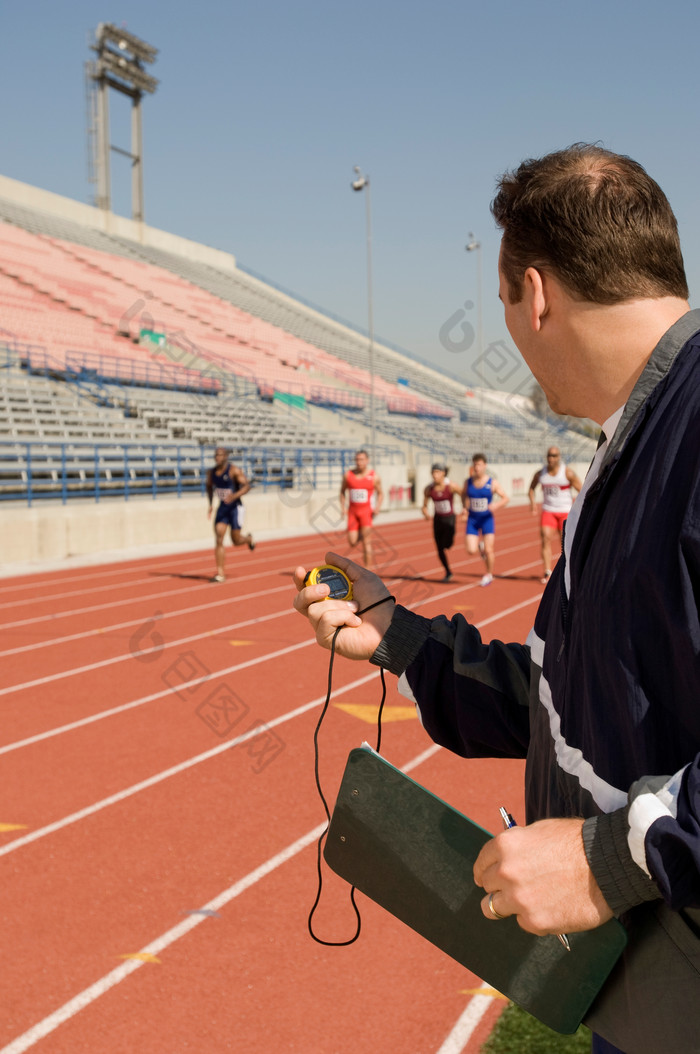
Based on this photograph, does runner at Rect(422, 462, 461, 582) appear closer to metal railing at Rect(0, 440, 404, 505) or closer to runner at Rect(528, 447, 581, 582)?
runner at Rect(528, 447, 581, 582)

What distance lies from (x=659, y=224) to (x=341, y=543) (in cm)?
1718

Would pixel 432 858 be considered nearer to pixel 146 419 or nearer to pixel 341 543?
pixel 341 543

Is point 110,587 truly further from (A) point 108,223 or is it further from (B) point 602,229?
(A) point 108,223

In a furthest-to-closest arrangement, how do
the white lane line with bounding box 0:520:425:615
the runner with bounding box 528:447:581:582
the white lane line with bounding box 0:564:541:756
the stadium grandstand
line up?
the stadium grandstand, the runner with bounding box 528:447:581:582, the white lane line with bounding box 0:520:425:615, the white lane line with bounding box 0:564:541:756

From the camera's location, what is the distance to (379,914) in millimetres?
3760

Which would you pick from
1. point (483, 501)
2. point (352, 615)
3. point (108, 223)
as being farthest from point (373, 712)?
point (108, 223)

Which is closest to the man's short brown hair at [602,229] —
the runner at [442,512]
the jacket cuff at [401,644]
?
the jacket cuff at [401,644]

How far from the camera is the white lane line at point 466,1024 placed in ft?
9.39

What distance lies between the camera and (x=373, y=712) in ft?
21.1

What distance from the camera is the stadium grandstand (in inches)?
771

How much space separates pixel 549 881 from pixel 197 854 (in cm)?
338

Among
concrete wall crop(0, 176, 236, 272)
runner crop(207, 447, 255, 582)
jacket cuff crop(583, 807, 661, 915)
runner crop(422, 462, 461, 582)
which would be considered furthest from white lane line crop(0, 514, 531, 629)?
concrete wall crop(0, 176, 236, 272)

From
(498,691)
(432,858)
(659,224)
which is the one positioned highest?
(659,224)

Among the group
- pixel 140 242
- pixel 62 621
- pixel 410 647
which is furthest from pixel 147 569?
pixel 140 242
